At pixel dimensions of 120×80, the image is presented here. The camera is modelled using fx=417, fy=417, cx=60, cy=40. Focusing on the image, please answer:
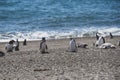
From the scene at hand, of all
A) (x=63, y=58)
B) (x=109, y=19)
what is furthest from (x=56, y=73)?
(x=109, y=19)

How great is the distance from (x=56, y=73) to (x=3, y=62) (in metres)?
3.63

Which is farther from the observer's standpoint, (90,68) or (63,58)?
(63,58)

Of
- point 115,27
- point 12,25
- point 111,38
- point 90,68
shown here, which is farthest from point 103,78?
point 12,25

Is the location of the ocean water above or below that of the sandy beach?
above

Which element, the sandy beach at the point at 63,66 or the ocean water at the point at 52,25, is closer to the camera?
the sandy beach at the point at 63,66

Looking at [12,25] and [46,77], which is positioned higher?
[12,25]

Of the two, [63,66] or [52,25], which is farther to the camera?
[52,25]

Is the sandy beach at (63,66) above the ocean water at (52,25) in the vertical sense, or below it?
below

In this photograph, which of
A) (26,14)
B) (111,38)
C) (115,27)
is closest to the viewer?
(111,38)

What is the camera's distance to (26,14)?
174ft

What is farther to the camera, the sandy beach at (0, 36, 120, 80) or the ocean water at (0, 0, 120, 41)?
the ocean water at (0, 0, 120, 41)

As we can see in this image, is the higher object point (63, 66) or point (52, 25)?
point (52, 25)

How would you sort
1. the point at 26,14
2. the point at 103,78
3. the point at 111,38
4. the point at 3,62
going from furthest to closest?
the point at 26,14
the point at 111,38
the point at 3,62
the point at 103,78

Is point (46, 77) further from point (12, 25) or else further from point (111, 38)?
point (12, 25)
